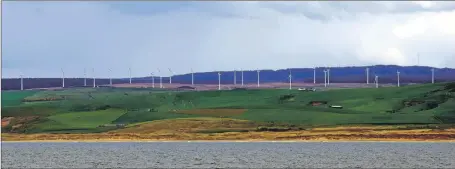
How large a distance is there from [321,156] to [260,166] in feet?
96.2

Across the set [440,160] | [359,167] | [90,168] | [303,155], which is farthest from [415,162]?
[90,168]

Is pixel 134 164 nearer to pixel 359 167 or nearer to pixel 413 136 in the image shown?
pixel 359 167

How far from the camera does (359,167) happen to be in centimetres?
11125

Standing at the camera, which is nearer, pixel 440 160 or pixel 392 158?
pixel 440 160

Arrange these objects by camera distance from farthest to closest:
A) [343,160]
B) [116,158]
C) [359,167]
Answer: [116,158] → [343,160] → [359,167]

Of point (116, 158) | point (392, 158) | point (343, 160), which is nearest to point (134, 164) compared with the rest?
point (116, 158)

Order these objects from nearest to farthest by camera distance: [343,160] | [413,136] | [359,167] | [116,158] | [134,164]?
[359,167], [134,164], [343,160], [116,158], [413,136]

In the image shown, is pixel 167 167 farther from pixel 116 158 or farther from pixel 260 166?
pixel 116 158

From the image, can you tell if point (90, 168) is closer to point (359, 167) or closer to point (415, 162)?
point (359, 167)

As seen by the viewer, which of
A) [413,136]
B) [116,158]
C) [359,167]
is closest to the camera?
[359,167]

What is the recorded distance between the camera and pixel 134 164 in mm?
121625

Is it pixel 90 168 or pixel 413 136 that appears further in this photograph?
pixel 413 136

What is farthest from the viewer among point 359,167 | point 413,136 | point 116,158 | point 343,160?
point 413,136

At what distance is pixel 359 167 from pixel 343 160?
18388 millimetres
